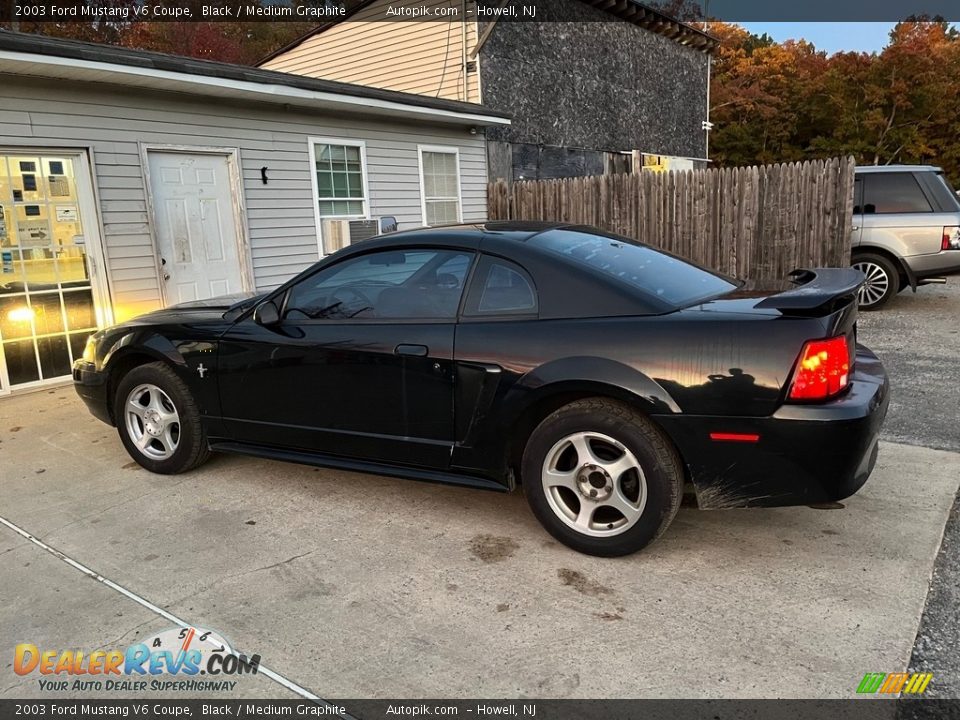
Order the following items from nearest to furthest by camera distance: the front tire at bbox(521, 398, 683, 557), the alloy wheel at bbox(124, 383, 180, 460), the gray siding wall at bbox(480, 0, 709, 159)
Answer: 1. the front tire at bbox(521, 398, 683, 557)
2. the alloy wheel at bbox(124, 383, 180, 460)
3. the gray siding wall at bbox(480, 0, 709, 159)

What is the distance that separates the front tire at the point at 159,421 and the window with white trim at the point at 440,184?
7.48m

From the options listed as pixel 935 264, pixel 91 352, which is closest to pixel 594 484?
pixel 91 352

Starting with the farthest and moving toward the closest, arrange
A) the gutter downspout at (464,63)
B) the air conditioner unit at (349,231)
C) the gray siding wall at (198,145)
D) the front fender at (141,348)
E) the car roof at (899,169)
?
1. the gutter downspout at (464,63)
2. the car roof at (899,169)
3. the air conditioner unit at (349,231)
4. the gray siding wall at (198,145)
5. the front fender at (141,348)

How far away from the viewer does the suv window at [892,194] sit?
8.91 m

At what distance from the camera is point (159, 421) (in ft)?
13.9

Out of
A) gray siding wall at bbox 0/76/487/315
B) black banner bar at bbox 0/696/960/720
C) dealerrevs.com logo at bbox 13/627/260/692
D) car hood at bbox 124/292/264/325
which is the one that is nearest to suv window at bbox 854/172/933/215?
gray siding wall at bbox 0/76/487/315

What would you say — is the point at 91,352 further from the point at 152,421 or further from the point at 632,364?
the point at 632,364

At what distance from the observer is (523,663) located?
243cm

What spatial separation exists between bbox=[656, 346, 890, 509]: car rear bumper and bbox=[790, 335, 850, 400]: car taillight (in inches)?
2.0

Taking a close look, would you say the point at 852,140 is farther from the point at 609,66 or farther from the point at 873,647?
the point at 873,647

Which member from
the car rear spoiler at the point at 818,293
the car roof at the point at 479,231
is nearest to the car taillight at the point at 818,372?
the car rear spoiler at the point at 818,293

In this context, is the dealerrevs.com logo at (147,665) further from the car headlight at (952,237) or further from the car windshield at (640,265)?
the car headlight at (952,237)

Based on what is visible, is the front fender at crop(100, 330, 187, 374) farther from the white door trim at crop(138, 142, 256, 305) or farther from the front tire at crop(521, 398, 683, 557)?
the white door trim at crop(138, 142, 256, 305)

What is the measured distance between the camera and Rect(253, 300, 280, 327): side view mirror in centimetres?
383
